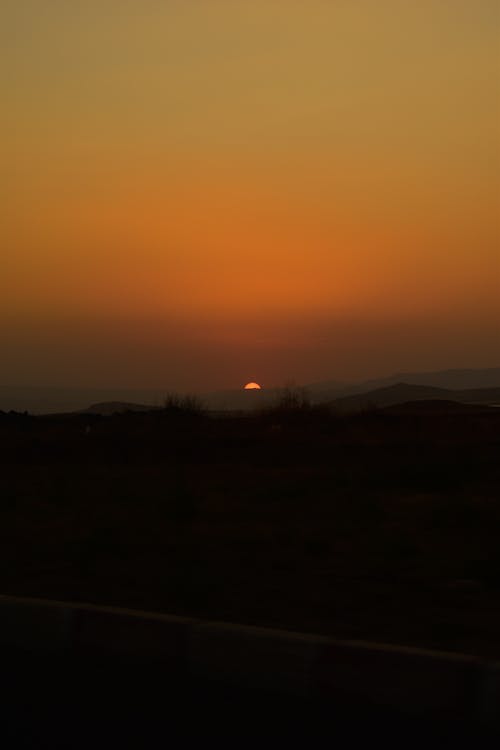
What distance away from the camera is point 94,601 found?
877cm

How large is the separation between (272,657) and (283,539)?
418 centimetres

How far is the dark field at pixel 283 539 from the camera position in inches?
322

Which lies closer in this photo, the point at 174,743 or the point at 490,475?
the point at 174,743

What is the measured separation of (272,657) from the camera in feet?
22.5

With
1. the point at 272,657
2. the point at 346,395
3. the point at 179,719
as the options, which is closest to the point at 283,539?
the point at 272,657

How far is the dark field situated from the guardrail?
2.19 feet

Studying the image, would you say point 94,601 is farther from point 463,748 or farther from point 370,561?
point 463,748

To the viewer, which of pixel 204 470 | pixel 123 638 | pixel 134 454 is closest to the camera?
pixel 123 638

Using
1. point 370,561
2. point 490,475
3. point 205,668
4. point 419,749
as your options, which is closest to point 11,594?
point 205,668

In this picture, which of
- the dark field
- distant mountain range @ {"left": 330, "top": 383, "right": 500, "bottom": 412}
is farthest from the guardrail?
distant mountain range @ {"left": 330, "top": 383, "right": 500, "bottom": 412}

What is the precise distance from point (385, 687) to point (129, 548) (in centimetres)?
501

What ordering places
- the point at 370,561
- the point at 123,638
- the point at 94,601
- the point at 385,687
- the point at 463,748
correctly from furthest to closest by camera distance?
the point at 370,561 → the point at 94,601 → the point at 123,638 → the point at 385,687 → the point at 463,748

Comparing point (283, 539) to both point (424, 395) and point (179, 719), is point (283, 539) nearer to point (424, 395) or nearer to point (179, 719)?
point (179, 719)

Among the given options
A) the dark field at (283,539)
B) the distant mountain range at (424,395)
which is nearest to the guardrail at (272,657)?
the dark field at (283,539)
